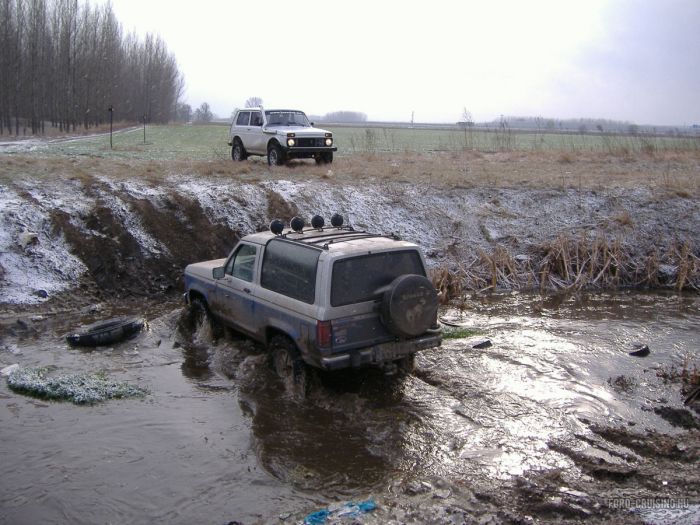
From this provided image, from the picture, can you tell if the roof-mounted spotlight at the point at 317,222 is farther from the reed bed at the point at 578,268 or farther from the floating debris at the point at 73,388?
the reed bed at the point at 578,268

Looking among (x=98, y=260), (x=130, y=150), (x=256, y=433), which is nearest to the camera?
(x=256, y=433)

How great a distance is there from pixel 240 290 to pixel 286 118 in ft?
42.7

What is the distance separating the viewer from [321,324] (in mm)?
7047

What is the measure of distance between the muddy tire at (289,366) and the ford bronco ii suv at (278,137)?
12011 millimetres

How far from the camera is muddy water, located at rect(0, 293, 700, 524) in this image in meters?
5.63

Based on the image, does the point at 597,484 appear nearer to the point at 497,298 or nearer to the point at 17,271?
the point at 497,298

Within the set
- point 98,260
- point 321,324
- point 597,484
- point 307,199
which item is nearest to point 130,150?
point 307,199

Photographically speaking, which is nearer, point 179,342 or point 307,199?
point 179,342

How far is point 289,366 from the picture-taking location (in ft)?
26.2

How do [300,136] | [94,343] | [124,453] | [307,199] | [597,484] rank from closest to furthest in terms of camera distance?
[597,484] < [124,453] < [94,343] < [307,199] < [300,136]

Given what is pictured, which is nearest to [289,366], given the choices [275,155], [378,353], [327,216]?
[378,353]

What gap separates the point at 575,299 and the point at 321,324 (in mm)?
8316

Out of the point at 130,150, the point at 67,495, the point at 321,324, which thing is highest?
the point at 130,150

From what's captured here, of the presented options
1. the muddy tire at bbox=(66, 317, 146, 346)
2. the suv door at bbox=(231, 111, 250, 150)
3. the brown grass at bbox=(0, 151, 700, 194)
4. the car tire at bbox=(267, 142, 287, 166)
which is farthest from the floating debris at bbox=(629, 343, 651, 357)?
the suv door at bbox=(231, 111, 250, 150)
